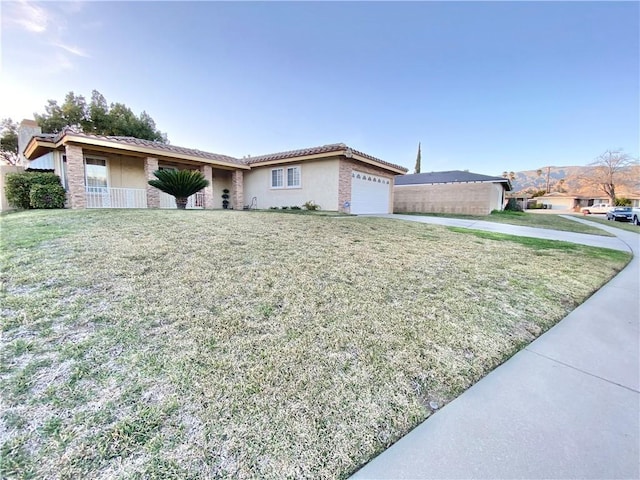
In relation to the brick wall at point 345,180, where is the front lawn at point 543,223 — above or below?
below

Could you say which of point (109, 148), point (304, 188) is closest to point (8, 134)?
point (109, 148)

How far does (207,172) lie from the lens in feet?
48.6

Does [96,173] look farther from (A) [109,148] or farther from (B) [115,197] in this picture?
(A) [109,148]

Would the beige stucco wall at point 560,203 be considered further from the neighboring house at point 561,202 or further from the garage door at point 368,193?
the garage door at point 368,193

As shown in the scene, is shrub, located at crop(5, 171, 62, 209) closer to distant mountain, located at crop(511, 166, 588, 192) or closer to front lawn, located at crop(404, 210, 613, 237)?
front lawn, located at crop(404, 210, 613, 237)

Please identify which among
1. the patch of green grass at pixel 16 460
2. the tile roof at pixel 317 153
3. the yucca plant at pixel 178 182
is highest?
the tile roof at pixel 317 153

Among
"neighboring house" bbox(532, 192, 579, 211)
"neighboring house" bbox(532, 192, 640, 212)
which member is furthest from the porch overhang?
"neighboring house" bbox(532, 192, 579, 211)

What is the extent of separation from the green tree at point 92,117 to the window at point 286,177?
17380 mm

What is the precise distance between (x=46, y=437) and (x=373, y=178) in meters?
16.2

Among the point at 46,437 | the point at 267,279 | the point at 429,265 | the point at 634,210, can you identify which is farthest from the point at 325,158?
the point at 634,210

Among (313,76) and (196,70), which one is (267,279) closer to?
(196,70)

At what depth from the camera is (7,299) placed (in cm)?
269

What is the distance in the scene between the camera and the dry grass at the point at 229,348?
152 cm

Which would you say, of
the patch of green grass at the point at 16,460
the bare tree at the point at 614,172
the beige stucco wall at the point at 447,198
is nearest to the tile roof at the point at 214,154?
the beige stucco wall at the point at 447,198
